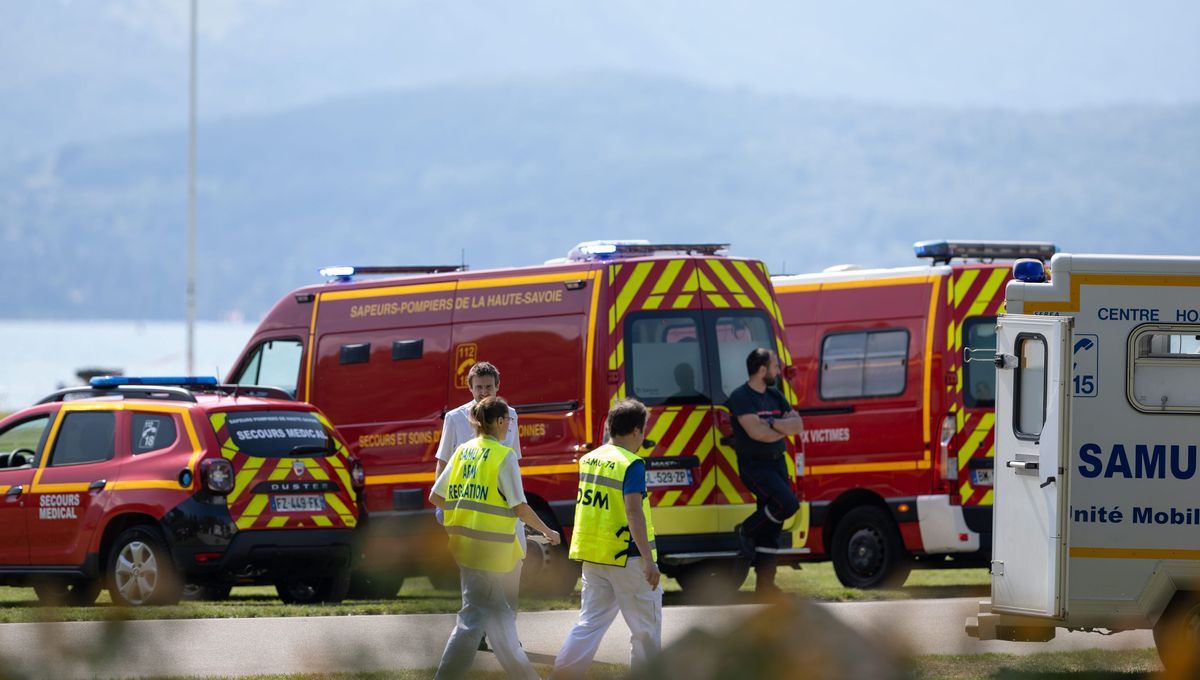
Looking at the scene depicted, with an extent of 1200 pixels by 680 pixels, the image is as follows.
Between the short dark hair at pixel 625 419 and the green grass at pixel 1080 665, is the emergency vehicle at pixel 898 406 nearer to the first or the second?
the short dark hair at pixel 625 419

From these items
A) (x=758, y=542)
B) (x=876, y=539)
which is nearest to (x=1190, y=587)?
(x=758, y=542)

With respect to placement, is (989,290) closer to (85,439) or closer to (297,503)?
(297,503)

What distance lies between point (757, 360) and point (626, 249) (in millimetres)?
1630

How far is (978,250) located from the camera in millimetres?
14562

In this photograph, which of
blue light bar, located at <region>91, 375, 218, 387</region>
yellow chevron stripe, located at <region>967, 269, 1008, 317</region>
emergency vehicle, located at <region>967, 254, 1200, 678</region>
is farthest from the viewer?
yellow chevron stripe, located at <region>967, 269, 1008, 317</region>

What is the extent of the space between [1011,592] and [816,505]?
5.55 m

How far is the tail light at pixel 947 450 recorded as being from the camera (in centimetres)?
1377

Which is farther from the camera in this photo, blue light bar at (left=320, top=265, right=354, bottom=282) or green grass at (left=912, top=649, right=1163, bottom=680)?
blue light bar at (left=320, top=265, right=354, bottom=282)

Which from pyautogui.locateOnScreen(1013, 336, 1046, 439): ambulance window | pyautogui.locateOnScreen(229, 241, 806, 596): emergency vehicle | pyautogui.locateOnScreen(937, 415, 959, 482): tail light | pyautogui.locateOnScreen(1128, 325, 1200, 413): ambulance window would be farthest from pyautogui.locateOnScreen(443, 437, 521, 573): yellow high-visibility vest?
pyautogui.locateOnScreen(937, 415, 959, 482): tail light

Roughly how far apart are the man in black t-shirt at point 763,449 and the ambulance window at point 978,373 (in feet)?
5.84

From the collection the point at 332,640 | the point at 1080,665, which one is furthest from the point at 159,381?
the point at 1080,665

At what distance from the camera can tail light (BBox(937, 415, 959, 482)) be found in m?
13.8

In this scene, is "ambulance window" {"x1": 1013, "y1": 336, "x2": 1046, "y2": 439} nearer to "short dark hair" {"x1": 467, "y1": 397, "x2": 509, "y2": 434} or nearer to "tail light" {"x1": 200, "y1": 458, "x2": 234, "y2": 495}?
"short dark hair" {"x1": 467, "y1": 397, "x2": 509, "y2": 434}

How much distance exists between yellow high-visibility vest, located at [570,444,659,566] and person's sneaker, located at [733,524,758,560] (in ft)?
14.0
